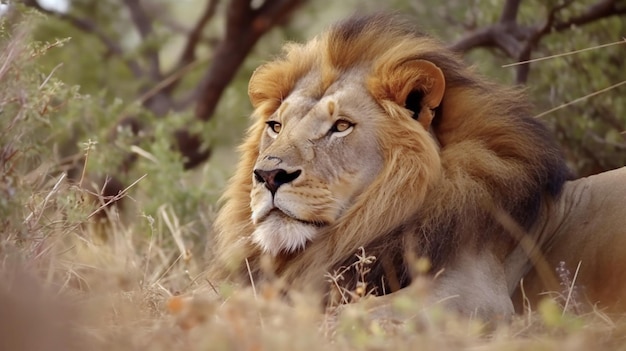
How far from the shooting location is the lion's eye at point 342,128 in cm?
454

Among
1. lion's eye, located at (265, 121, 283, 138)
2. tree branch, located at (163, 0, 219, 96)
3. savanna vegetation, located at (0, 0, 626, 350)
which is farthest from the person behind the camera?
tree branch, located at (163, 0, 219, 96)

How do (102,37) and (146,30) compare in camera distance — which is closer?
(102,37)

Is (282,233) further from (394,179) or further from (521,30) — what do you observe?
(521,30)

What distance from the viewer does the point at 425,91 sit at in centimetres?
459

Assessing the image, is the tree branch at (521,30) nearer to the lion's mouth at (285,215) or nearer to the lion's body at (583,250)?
the lion's body at (583,250)

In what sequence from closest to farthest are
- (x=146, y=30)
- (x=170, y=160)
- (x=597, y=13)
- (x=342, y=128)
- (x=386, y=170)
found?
1. (x=386, y=170)
2. (x=342, y=128)
3. (x=597, y=13)
4. (x=170, y=160)
5. (x=146, y=30)

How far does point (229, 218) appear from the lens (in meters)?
4.89

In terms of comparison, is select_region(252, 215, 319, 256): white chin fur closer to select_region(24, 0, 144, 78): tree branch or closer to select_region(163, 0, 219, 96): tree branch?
select_region(24, 0, 144, 78): tree branch

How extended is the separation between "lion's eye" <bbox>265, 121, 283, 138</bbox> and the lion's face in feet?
0.09

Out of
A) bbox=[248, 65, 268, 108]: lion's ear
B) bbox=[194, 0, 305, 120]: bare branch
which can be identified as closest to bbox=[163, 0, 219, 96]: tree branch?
bbox=[194, 0, 305, 120]: bare branch

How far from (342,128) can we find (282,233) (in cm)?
61

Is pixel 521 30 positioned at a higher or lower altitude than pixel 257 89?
lower

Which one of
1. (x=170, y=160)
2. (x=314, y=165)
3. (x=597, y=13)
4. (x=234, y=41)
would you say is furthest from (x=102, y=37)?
(x=314, y=165)

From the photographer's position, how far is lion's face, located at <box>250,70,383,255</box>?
4292 mm
